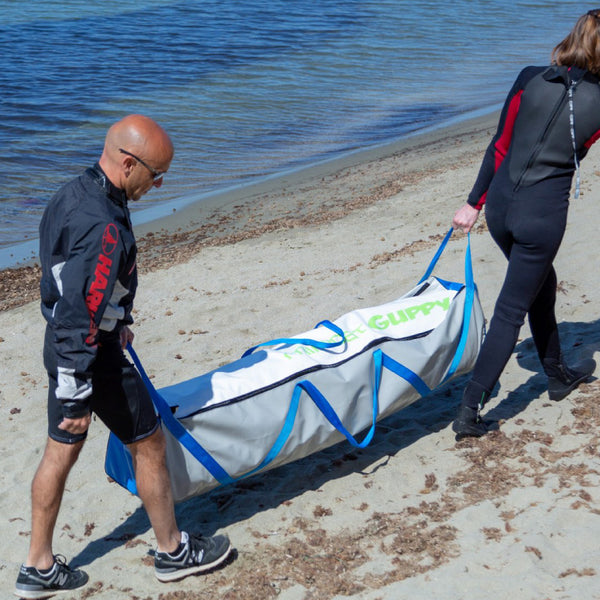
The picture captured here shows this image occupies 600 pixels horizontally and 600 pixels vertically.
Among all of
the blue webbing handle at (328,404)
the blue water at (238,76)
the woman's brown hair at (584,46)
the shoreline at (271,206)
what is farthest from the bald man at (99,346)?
the blue water at (238,76)

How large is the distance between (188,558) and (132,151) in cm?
168

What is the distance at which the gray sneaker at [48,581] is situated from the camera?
333cm

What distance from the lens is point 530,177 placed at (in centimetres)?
384

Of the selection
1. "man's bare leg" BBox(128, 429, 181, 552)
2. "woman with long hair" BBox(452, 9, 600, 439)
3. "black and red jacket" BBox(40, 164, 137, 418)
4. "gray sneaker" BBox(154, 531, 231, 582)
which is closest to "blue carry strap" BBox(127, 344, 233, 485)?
"man's bare leg" BBox(128, 429, 181, 552)

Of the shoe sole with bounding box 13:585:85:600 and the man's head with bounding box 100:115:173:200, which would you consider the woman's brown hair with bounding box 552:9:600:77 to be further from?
the shoe sole with bounding box 13:585:85:600

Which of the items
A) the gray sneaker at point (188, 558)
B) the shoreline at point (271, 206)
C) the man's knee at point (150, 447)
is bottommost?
the shoreline at point (271, 206)

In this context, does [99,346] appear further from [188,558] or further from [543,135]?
[543,135]

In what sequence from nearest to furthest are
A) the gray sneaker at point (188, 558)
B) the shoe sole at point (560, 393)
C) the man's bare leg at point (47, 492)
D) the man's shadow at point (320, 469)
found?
the man's bare leg at point (47, 492) < the gray sneaker at point (188, 558) < the man's shadow at point (320, 469) < the shoe sole at point (560, 393)

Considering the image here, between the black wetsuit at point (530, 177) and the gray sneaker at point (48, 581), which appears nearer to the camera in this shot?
the gray sneaker at point (48, 581)

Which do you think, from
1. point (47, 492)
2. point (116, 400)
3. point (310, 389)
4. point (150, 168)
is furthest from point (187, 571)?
point (150, 168)

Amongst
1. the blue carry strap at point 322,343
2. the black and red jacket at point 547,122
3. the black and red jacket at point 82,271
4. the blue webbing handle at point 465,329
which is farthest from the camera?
the blue webbing handle at point 465,329

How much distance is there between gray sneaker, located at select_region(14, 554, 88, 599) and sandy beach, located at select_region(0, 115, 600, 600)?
7cm

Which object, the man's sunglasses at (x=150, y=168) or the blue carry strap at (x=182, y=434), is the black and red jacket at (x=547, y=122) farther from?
the blue carry strap at (x=182, y=434)

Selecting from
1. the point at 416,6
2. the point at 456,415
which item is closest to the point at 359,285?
the point at 456,415
